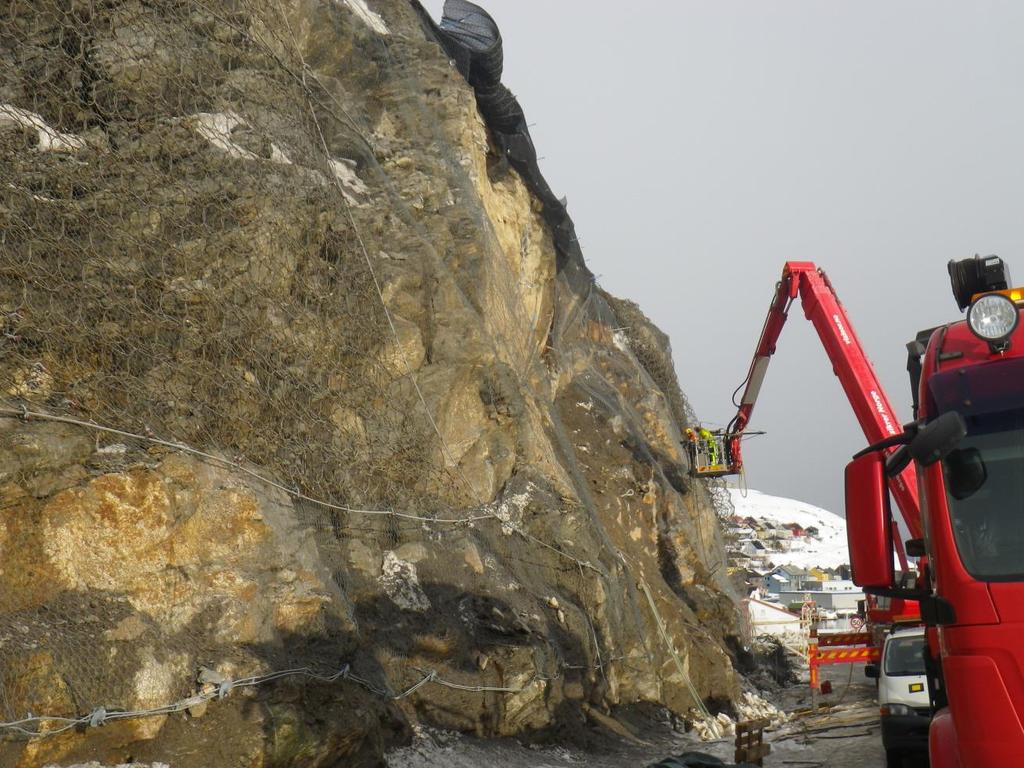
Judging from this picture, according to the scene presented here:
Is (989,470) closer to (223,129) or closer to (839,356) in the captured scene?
(839,356)

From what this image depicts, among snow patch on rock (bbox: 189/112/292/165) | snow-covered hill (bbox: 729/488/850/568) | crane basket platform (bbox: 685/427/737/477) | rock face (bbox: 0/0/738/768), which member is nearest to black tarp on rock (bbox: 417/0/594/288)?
rock face (bbox: 0/0/738/768)

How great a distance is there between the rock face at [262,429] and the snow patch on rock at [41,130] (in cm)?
3

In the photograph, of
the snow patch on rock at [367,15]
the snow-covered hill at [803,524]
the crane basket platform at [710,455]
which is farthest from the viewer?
the snow-covered hill at [803,524]

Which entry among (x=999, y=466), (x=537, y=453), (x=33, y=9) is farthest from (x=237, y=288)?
(x=999, y=466)

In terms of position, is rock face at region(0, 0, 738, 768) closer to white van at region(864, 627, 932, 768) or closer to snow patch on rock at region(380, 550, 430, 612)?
snow patch on rock at region(380, 550, 430, 612)

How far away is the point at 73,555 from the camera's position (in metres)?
6.91

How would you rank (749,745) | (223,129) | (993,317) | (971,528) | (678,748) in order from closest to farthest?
(971,528), (993,317), (223,129), (749,745), (678,748)

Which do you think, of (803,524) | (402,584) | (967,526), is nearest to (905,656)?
(402,584)

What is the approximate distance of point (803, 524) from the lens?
10962 cm

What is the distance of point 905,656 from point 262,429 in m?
7.82

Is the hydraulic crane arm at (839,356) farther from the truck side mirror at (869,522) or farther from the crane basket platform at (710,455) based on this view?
the truck side mirror at (869,522)

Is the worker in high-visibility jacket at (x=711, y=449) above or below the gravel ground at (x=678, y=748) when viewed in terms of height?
above

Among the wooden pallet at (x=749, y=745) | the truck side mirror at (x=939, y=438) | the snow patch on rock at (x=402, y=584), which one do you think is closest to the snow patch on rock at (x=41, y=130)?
the snow patch on rock at (x=402, y=584)

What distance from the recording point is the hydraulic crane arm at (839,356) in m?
9.83
